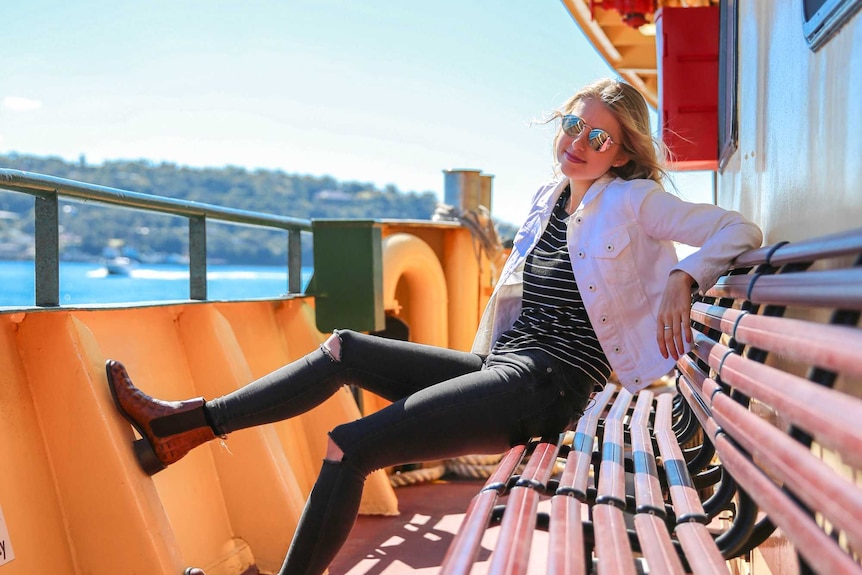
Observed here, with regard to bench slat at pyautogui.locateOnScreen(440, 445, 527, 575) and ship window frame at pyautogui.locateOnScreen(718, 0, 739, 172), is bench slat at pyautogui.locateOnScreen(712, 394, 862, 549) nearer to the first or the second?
bench slat at pyautogui.locateOnScreen(440, 445, 527, 575)

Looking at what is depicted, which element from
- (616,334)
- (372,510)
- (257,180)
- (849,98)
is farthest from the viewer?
(257,180)

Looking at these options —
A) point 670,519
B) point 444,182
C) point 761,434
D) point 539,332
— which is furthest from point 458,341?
point 761,434

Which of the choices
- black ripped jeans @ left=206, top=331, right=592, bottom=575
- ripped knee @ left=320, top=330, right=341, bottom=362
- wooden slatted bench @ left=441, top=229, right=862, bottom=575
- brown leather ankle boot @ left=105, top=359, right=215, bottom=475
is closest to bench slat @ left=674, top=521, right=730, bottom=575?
wooden slatted bench @ left=441, top=229, right=862, bottom=575

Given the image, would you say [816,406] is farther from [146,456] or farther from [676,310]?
A: [146,456]

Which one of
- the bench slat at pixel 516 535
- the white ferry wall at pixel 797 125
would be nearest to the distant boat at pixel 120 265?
the white ferry wall at pixel 797 125

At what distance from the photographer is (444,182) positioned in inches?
251

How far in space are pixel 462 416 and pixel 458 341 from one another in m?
3.74

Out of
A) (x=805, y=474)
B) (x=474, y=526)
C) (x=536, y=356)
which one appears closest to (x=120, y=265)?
(x=536, y=356)

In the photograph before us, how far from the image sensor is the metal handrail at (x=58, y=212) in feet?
7.48

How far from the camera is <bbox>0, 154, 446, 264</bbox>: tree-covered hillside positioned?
9056cm

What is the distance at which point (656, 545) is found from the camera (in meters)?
1.26

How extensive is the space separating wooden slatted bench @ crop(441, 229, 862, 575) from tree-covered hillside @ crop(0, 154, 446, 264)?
282ft

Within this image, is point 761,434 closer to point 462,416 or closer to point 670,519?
point 670,519

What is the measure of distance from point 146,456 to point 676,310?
1.47 m
